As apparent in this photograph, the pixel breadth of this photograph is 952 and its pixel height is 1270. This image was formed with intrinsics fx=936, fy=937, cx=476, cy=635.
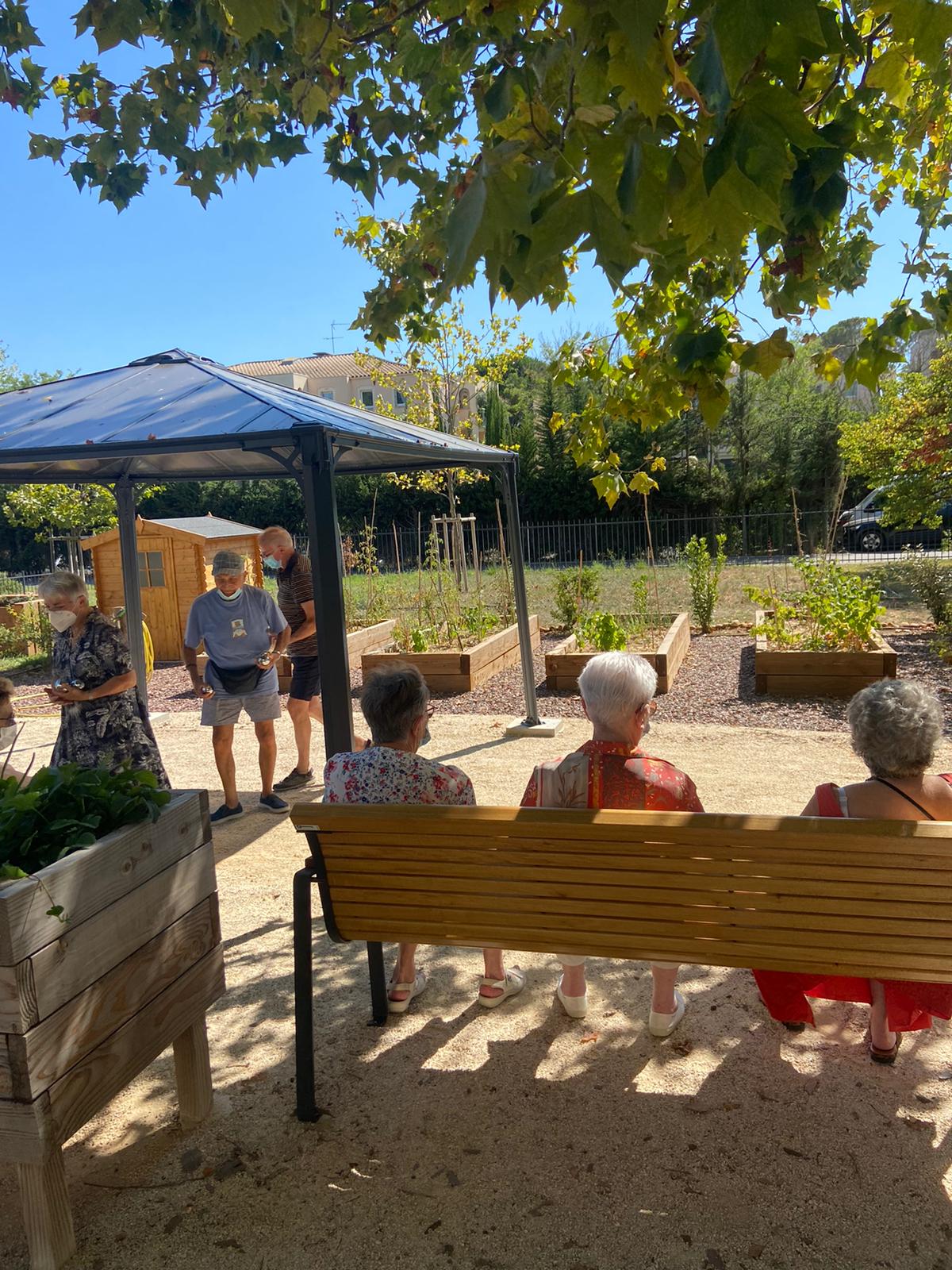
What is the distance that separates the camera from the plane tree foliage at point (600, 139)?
1674mm

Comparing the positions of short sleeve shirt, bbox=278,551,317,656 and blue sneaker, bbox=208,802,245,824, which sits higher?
short sleeve shirt, bbox=278,551,317,656

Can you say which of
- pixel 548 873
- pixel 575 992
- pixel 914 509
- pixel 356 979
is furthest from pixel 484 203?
pixel 914 509

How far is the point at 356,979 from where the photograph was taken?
366 cm

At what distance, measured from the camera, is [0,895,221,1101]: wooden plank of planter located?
2014 millimetres

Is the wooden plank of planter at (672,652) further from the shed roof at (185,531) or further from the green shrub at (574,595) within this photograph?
the shed roof at (185,531)

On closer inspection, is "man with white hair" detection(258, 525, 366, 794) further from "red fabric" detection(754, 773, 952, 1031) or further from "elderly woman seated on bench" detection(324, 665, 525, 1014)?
"red fabric" detection(754, 773, 952, 1031)

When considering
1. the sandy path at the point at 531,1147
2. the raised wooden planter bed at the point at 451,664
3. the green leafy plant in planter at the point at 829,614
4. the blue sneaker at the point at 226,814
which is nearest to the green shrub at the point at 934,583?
the green leafy plant in planter at the point at 829,614

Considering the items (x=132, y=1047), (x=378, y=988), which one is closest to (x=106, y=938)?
(x=132, y=1047)

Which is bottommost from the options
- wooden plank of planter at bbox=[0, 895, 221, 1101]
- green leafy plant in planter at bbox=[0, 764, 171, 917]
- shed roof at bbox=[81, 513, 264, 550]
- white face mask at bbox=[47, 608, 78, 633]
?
wooden plank of planter at bbox=[0, 895, 221, 1101]

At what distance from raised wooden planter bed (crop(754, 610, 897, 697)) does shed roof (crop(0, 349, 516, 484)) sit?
366 cm

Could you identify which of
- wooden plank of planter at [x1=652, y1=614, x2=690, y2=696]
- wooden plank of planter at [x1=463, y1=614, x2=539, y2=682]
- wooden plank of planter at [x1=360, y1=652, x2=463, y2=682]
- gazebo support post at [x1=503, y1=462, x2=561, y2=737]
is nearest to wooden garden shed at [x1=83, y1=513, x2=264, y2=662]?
wooden plank of planter at [x1=463, y1=614, x2=539, y2=682]

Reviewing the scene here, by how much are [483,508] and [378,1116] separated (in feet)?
93.4

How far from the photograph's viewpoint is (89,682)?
4.50 metres

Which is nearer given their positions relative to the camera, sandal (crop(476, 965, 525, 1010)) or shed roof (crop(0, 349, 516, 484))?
sandal (crop(476, 965, 525, 1010))
